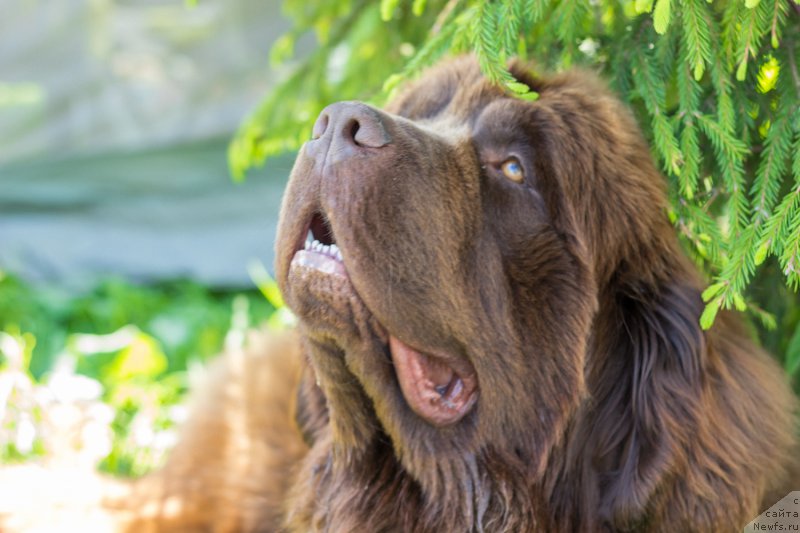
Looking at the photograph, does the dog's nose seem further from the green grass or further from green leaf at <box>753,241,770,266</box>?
the green grass

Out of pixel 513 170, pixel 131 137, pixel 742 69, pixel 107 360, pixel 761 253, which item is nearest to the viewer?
pixel 761 253

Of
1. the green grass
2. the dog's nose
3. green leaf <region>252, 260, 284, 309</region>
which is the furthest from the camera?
green leaf <region>252, 260, 284, 309</region>

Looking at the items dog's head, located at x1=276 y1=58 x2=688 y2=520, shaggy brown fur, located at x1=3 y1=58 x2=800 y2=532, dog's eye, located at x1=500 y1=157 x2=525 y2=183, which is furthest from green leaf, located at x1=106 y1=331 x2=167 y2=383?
dog's eye, located at x1=500 y1=157 x2=525 y2=183

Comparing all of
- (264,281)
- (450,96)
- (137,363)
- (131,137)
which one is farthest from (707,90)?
(131,137)

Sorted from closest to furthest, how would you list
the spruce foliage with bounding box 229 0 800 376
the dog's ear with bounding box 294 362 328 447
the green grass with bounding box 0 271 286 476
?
the spruce foliage with bounding box 229 0 800 376 → the dog's ear with bounding box 294 362 328 447 → the green grass with bounding box 0 271 286 476

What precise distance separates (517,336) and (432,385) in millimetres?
233

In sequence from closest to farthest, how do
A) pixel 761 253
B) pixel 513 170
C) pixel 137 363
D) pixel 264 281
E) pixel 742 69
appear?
pixel 761 253 → pixel 742 69 → pixel 513 170 → pixel 137 363 → pixel 264 281

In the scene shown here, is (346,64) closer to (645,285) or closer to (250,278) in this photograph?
(645,285)

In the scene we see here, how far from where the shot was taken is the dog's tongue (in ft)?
7.15

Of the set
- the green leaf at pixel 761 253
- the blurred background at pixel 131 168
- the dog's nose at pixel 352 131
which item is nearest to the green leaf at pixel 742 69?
the green leaf at pixel 761 253

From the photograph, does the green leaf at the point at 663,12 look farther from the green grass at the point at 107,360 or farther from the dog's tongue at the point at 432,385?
the green grass at the point at 107,360

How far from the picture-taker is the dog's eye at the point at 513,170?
2.31 m

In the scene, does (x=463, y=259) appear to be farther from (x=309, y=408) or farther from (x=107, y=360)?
(x=107, y=360)

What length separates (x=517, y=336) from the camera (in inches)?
87.0
